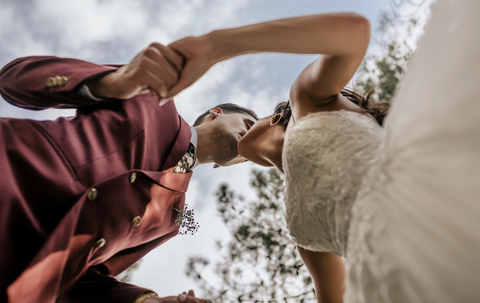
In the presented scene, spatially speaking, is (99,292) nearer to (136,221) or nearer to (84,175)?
(136,221)

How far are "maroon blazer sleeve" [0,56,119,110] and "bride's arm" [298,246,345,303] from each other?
1511 millimetres

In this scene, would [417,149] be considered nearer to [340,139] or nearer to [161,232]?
[340,139]

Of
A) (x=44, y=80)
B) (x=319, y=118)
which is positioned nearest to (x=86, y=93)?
(x=44, y=80)

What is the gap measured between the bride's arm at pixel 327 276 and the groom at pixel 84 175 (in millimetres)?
716

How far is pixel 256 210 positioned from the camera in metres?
3.17

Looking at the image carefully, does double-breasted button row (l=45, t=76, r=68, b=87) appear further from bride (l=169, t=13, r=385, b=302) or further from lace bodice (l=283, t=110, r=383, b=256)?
lace bodice (l=283, t=110, r=383, b=256)

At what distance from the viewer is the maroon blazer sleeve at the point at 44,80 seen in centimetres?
142

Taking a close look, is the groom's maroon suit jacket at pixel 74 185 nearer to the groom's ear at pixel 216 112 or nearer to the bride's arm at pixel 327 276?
the groom's ear at pixel 216 112

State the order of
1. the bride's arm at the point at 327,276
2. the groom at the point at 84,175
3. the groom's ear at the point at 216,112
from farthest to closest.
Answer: the groom's ear at the point at 216,112 → the bride's arm at the point at 327,276 → the groom at the point at 84,175

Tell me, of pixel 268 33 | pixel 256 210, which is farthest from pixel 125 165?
pixel 256 210

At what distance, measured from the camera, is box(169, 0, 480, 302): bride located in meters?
0.59

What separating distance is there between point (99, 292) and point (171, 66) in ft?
4.80

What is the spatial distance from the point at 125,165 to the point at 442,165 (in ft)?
5.13

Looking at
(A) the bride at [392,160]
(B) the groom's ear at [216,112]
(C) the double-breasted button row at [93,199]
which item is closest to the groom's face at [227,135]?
(B) the groom's ear at [216,112]
